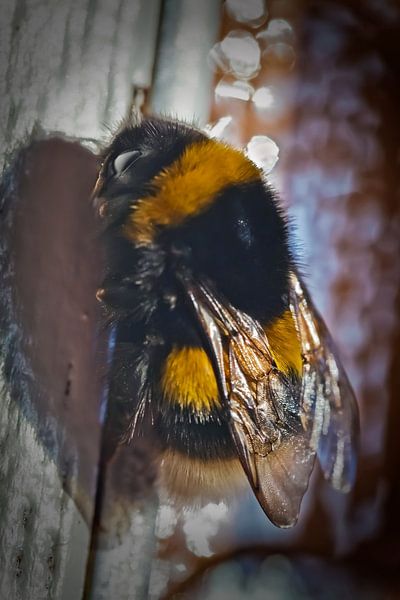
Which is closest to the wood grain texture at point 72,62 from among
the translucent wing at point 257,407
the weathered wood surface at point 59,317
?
the weathered wood surface at point 59,317

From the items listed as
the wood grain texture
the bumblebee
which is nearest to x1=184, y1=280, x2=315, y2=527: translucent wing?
the bumblebee

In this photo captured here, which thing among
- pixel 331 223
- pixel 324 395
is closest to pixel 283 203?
pixel 331 223

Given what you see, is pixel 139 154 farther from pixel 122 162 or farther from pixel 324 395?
pixel 324 395

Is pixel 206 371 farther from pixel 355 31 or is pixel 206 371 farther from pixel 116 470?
pixel 355 31

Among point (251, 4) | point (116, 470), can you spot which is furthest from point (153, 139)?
point (116, 470)

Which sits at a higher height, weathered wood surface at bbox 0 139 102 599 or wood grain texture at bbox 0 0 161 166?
wood grain texture at bbox 0 0 161 166

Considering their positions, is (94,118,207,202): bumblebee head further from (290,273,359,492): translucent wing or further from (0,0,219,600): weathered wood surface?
(290,273,359,492): translucent wing
